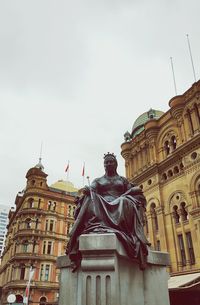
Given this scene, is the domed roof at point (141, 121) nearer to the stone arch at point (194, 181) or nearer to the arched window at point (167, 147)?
the arched window at point (167, 147)

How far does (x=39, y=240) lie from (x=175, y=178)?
24.0m

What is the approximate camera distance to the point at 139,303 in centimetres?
405

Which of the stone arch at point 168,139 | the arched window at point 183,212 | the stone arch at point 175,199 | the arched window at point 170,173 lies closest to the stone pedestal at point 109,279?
the arched window at point 183,212

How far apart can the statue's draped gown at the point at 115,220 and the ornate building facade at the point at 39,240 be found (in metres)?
35.0

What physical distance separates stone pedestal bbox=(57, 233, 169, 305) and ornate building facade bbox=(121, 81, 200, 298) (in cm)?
1861

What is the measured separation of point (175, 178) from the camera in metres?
25.5

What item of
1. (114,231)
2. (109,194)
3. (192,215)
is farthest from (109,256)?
(192,215)

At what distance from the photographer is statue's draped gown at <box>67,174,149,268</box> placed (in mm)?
4191

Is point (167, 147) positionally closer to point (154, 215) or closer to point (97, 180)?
point (154, 215)

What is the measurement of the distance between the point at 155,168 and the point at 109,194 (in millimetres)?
23182

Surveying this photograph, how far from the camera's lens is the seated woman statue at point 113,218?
4.20m

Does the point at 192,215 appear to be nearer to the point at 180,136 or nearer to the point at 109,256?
the point at 180,136

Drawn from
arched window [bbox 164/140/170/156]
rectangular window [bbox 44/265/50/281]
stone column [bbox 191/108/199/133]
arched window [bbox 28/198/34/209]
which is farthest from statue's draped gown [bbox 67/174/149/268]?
arched window [bbox 28/198/34/209]

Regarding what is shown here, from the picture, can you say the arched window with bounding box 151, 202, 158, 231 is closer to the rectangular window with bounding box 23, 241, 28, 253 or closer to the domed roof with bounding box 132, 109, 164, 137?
the domed roof with bounding box 132, 109, 164, 137
